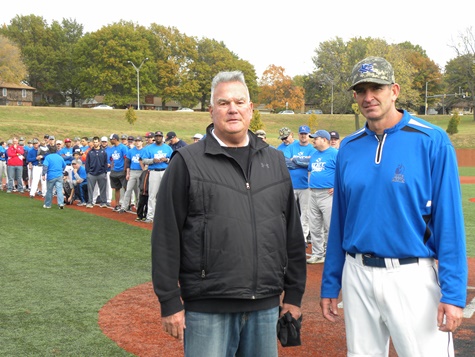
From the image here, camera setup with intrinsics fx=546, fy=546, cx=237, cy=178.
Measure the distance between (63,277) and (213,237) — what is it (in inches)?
220

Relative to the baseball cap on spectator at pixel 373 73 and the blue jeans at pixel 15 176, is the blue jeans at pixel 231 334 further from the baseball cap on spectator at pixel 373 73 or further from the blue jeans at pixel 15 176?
the blue jeans at pixel 15 176

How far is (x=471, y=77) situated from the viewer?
64.8 meters

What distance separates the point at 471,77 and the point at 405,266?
68.6 m

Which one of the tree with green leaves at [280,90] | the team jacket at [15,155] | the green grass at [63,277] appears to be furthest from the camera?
the tree with green leaves at [280,90]

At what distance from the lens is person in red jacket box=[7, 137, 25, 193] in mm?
19714

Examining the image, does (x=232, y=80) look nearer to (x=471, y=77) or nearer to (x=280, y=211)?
(x=280, y=211)

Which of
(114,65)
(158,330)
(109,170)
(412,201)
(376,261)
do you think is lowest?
(158,330)

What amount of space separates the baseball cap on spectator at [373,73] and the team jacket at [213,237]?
0.83 m

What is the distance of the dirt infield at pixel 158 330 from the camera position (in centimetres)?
508

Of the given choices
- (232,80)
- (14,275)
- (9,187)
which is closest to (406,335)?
(232,80)

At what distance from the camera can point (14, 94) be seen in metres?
75.6

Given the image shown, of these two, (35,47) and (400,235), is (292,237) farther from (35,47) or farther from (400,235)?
(35,47)

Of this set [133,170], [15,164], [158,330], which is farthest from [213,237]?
[15,164]

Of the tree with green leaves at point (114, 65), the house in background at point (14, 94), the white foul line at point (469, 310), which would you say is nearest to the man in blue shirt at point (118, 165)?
→ the white foul line at point (469, 310)
